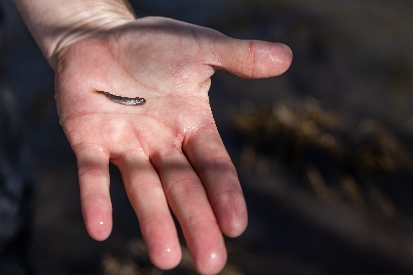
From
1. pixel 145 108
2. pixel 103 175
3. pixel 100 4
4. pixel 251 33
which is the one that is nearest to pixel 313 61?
pixel 251 33

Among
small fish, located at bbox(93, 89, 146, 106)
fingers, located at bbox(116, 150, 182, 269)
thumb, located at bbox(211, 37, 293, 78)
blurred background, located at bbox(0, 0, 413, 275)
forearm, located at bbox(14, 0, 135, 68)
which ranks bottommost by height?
blurred background, located at bbox(0, 0, 413, 275)

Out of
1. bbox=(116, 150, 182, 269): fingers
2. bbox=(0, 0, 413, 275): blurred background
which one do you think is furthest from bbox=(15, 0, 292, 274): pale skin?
bbox=(0, 0, 413, 275): blurred background

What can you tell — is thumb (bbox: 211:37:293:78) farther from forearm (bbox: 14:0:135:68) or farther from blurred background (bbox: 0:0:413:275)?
blurred background (bbox: 0:0:413:275)

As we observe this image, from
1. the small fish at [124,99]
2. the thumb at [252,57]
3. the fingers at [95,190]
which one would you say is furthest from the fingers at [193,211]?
the thumb at [252,57]

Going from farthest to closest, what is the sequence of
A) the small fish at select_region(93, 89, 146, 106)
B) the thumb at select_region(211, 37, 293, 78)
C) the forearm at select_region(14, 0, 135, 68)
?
the forearm at select_region(14, 0, 135, 68) → the small fish at select_region(93, 89, 146, 106) → the thumb at select_region(211, 37, 293, 78)

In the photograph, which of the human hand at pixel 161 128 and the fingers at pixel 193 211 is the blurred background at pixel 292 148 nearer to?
the human hand at pixel 161 128

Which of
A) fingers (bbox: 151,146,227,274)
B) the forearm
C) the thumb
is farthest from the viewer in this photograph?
the forearm

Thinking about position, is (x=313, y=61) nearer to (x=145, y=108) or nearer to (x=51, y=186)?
(x=51, y=186)
